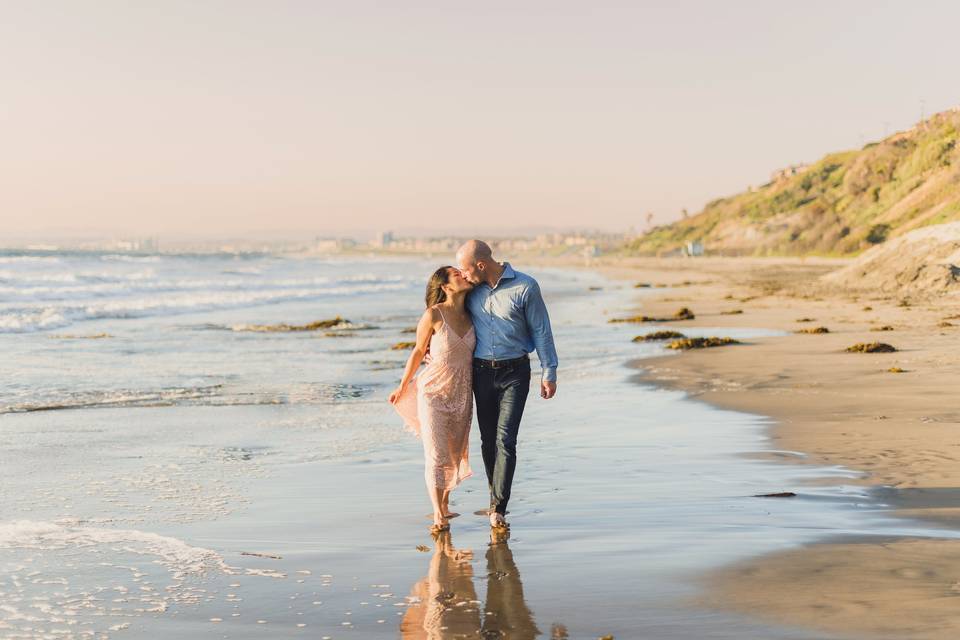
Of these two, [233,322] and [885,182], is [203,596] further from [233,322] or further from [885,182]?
[885,182]

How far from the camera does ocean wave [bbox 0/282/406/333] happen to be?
29.0 meters

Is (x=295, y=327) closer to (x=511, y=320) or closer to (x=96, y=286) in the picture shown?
(x=511, y=320)

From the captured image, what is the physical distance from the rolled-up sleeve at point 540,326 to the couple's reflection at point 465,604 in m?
1.34

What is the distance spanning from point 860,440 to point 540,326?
13.4ft

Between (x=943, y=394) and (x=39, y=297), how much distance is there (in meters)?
40.7

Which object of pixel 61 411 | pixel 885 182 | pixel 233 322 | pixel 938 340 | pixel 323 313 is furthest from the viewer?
pixel 885 182

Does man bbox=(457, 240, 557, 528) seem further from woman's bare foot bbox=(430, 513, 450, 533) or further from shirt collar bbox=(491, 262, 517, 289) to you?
woman's bare foot bbox=(430, 513, 450, 533)

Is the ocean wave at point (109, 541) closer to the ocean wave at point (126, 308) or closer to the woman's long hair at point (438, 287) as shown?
the woman's long hair at point (438, 287)

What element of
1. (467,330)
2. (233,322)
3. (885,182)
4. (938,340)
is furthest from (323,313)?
(885,182)

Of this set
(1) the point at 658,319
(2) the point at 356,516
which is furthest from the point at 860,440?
(1) the point at 658,319

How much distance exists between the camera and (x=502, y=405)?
683 cm

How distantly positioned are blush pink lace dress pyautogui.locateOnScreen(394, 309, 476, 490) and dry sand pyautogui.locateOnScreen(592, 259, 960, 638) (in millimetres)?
2221

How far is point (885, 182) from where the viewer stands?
124125mm

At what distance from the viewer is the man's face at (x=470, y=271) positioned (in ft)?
21.9
